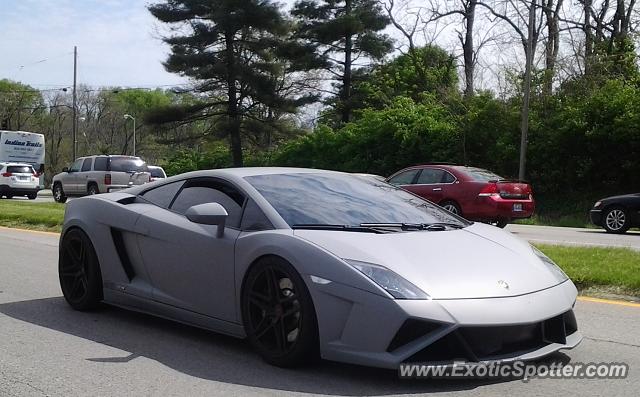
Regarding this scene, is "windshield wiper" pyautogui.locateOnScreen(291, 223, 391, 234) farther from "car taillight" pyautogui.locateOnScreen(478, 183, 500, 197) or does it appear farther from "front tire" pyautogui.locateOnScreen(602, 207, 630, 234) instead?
"front tire" pyautogui.locateOnScreen(602, 207, 630, 234)

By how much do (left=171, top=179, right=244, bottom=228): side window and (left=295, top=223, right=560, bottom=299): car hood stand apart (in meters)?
0.69

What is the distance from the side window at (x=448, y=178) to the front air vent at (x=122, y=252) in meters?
11.1

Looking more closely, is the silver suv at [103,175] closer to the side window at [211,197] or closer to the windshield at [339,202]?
the side window at [211,197]

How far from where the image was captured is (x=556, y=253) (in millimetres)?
9336

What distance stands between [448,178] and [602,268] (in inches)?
336

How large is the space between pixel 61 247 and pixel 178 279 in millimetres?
1807

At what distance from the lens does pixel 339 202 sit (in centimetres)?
518

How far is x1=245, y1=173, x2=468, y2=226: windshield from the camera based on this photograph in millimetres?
4949

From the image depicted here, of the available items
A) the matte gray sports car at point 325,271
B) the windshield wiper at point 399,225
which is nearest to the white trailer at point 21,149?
the matte gray sports car at point 325,271

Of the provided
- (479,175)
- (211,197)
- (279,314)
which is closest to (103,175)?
(479,175)

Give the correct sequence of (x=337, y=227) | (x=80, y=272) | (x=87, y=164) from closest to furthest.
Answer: (x=337, y=227) < (x=80, y=272) < (x=87, y=164)

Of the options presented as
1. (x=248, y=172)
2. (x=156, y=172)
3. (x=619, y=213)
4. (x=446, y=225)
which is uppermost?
(x=248, y=172)

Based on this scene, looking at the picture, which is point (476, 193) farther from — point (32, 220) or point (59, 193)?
point (59, 193)

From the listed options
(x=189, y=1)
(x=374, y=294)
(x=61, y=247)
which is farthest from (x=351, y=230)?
(x=189, y=1)
